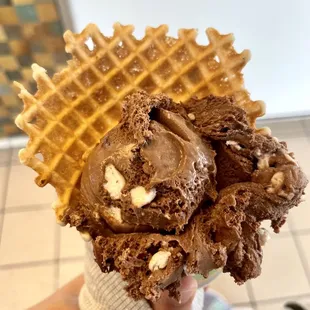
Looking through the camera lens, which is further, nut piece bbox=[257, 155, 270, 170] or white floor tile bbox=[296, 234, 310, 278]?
white floor tile bbox=[296, 234, 310, 278]

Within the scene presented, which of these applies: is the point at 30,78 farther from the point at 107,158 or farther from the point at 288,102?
the point at 107,158

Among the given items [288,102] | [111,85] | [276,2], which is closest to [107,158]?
[111,85]

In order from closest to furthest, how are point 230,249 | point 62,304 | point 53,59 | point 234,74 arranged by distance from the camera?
point 230,249
point 234,74
point 62,304
point 53,59

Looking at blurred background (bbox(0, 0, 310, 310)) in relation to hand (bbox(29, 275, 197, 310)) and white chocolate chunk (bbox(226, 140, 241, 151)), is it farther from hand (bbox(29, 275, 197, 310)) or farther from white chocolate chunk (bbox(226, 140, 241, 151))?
white chocolate chunk (bbox(226, 140, 241, 151))

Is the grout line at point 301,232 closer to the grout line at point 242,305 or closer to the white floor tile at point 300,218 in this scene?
the white floor tile at point 300,218

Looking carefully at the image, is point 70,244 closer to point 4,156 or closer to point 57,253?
point 57,253

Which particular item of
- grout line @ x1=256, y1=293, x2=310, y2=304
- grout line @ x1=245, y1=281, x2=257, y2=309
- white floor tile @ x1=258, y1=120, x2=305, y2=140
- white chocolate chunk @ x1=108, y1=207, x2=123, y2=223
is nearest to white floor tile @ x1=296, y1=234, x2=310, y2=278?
grout line @ x1=256, y1=293, x2=310, y2=304

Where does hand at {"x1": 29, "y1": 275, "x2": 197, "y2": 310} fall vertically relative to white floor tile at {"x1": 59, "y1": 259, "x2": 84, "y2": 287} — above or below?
above
